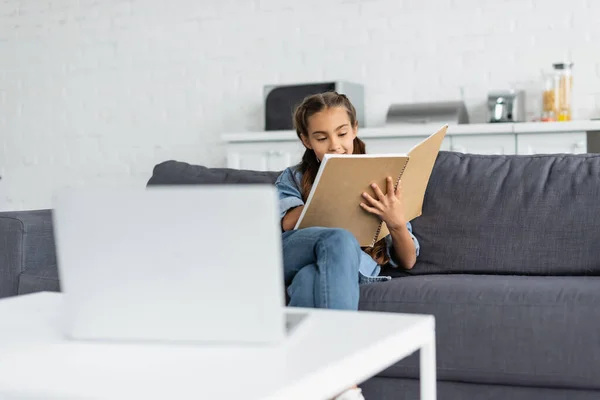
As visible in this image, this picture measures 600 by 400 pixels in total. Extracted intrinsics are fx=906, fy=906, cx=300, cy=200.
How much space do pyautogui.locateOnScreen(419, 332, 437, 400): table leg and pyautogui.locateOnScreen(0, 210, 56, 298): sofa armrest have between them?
5.13ft

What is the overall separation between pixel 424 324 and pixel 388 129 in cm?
284

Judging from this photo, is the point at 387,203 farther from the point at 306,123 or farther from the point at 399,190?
the point at 306,123

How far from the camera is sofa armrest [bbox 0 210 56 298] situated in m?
2.68

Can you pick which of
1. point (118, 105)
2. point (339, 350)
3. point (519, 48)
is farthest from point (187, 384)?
point (118, 105)

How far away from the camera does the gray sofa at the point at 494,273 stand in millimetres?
2078

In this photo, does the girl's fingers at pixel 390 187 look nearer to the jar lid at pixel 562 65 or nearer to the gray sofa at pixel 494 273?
the gray sofa at pixel 494 273

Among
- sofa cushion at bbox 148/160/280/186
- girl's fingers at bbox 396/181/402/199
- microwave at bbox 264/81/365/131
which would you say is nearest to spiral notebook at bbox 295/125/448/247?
girl's fingers at bbox 396/181/402/199

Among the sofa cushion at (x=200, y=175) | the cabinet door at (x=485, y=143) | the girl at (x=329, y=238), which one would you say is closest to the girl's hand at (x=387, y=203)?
the girl at (x=329, y=238)

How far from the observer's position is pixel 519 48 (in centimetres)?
432

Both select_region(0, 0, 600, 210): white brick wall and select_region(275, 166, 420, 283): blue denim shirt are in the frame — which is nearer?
select_region(275, 166, 420, 283): blue denim shirt

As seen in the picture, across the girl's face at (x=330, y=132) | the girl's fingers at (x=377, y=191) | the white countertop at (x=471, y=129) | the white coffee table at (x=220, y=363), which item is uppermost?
the girl's face at (x=330, y=132)

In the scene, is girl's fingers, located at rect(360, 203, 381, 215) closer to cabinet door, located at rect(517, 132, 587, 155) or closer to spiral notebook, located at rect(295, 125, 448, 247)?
spiral notebook, located at rect(295, 125, 448, 247)

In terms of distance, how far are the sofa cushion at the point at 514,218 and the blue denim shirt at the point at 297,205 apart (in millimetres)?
106

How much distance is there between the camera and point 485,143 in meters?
4.03
